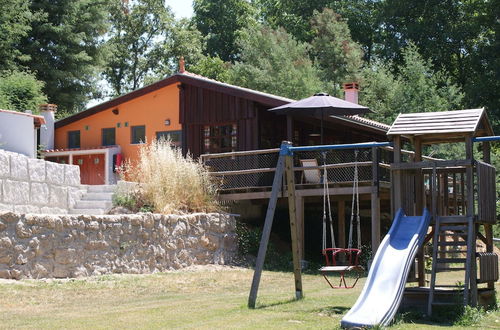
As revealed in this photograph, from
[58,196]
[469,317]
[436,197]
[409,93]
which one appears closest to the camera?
[469,317]

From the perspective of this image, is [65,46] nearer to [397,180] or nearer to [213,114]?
[213,114]

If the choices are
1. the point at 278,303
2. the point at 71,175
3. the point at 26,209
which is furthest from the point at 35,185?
the point at 278,303

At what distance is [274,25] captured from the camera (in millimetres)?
50344

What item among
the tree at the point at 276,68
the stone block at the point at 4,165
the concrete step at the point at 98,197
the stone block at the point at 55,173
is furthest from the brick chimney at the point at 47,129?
the tree at the point at 276,68

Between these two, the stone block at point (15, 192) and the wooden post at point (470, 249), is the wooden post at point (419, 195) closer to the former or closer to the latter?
the wooden post at point (470, 249)

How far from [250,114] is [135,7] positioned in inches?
1124

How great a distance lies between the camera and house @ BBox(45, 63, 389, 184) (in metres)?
23.5

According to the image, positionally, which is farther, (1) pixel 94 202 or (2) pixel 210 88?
(2) pixel 210 88

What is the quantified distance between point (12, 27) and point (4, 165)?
20433 millimetres

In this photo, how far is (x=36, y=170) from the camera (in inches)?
651

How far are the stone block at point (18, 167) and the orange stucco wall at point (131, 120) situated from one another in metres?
9.39

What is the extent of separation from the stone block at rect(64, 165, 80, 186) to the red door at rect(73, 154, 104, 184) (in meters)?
7.59

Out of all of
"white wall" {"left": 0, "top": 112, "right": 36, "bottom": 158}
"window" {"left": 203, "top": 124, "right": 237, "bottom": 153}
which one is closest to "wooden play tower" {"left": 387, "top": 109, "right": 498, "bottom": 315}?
"white wall" {"left": 0, "top": 112, "right": 36, "bottom": 158}

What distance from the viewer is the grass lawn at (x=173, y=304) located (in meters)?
10.1
